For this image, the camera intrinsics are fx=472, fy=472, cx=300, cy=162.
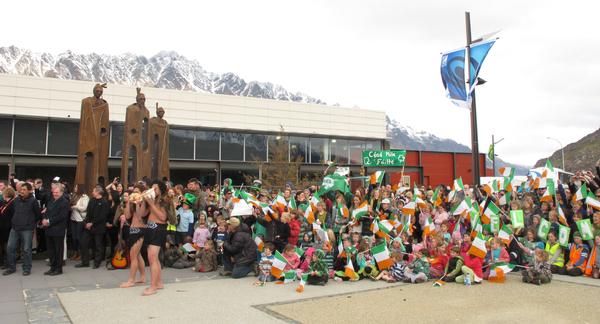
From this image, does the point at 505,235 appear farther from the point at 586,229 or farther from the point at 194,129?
the point at 194,129

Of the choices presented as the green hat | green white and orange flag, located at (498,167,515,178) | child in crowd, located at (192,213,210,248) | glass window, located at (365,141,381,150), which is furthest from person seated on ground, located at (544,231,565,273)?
glass window, located at (365,141,381,150)

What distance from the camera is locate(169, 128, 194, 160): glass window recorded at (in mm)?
29828

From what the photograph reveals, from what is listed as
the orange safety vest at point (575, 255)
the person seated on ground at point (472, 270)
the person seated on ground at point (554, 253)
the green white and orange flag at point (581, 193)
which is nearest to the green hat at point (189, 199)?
the person seated on ground at point (472, 270)

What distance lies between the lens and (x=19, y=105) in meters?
26.7

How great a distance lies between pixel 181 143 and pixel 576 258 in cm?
2504

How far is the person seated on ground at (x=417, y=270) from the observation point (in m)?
8.95

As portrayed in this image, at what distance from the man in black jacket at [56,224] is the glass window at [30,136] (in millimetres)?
19802

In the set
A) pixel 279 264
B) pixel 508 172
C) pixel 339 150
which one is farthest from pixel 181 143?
pixel 279 264

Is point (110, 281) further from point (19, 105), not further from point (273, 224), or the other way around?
point (19, 105)

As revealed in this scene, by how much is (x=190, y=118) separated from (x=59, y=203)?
2281 cm

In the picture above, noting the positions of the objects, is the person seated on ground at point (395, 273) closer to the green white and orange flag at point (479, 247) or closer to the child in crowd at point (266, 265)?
the green white and orange flag at point (479, 247)

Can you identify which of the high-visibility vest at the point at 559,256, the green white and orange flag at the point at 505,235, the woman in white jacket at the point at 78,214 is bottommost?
the high-visibility vest at the point at 559,256

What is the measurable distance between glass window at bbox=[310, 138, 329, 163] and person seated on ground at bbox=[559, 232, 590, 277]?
25035mm

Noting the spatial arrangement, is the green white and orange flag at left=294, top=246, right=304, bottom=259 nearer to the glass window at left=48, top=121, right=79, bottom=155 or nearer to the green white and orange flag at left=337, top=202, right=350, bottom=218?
the green white and orange flag at left=337, top=202, right=350, bottom=218
